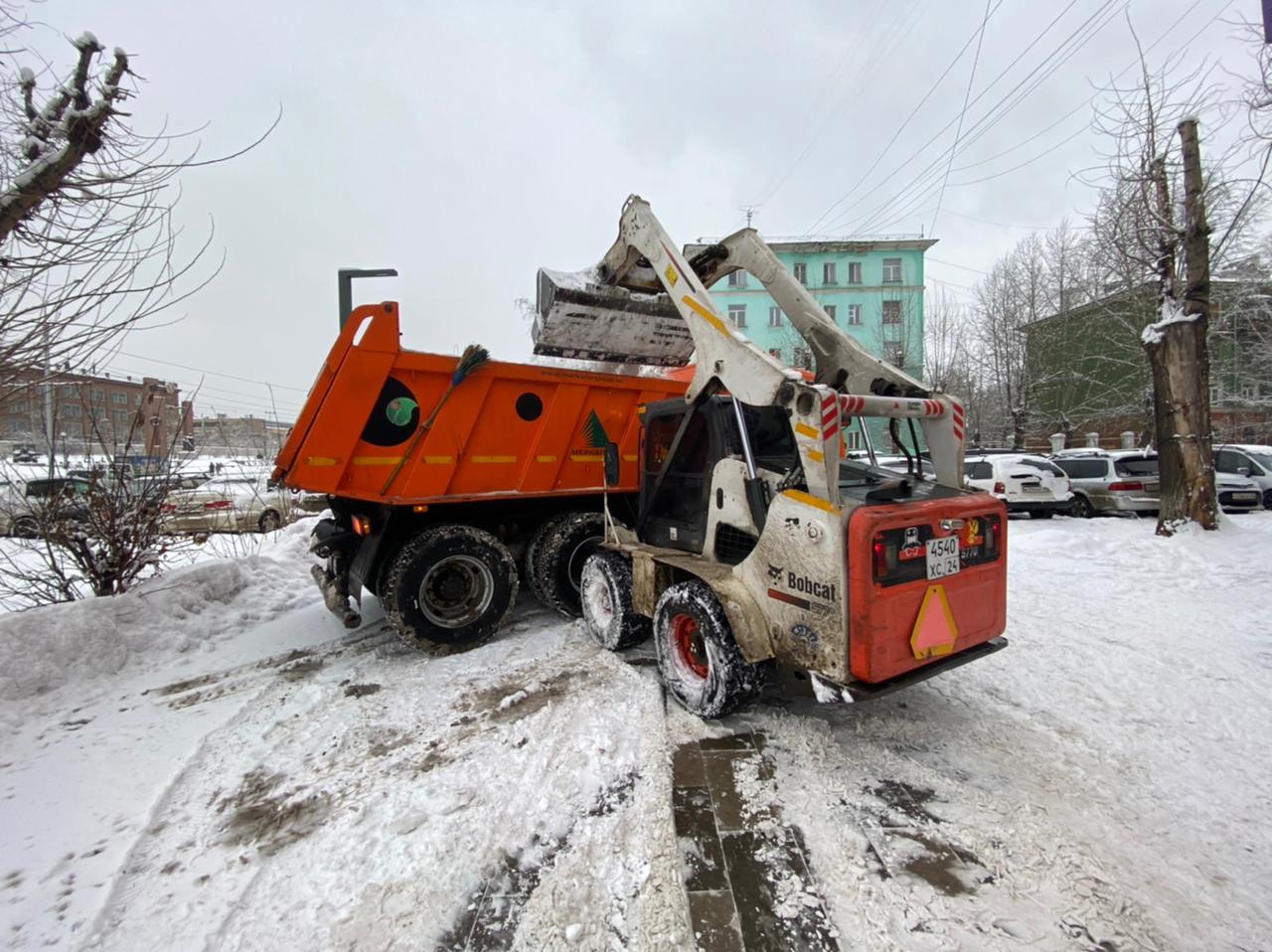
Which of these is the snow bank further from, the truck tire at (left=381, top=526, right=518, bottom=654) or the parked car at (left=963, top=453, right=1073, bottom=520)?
the parked car at (left=963, top=453, right=1073, bottom=520)

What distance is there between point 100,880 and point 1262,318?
31.1 metres

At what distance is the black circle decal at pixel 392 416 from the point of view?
491 cm

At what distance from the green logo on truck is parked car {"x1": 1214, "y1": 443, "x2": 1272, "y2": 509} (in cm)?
1686

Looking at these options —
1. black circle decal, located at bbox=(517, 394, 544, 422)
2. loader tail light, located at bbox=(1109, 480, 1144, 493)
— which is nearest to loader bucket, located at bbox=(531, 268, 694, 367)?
black circle decal, located at bbox=(517, 394, 544, 422)

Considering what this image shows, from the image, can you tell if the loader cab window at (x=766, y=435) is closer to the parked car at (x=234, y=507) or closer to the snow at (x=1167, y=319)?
the parked car at (x=234, y=507)

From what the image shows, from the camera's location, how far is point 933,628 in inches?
125

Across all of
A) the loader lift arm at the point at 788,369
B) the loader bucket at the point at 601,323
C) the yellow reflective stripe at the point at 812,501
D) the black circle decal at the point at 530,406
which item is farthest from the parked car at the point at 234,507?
the yellow reflective stripe at the point at 812,501

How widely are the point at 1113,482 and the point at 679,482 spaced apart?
513 inches

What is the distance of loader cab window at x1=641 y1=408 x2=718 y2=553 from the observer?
432 cm

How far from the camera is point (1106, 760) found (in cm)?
315

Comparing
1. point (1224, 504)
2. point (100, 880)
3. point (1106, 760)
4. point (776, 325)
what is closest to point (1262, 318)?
point (1224, 504)

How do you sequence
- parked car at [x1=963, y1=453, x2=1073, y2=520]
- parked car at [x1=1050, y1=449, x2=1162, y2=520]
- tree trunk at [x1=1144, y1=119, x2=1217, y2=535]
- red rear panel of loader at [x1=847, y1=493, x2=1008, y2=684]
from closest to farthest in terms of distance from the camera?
red rear panel of loader at [x1=847, y1=493, x2=1008, y2=684]
tree trunk at [x1=1144, y1=119, x2=1217, y2=535]
parked car at [x1=1050, y1=449, x2=1162, y2=520]
parked car at [x1=963, y1=453, x2=1073, y2=520]

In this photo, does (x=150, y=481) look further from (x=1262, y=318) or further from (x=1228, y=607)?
(x=1262, y=318)

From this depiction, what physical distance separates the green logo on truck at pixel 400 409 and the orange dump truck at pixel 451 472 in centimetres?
1
